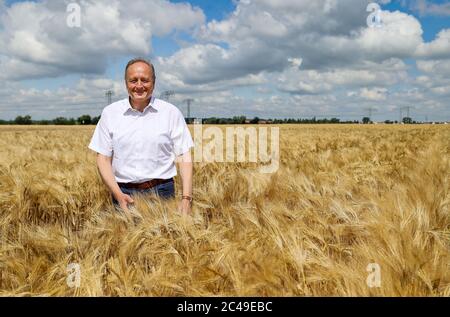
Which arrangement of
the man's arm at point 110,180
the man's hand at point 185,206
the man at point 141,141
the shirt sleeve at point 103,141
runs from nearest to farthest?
1. the man's hand at point 185,206
2. the man's arm at point 110,180
3. the man at point 141,141
4. the shirt sleeve at point 103,141

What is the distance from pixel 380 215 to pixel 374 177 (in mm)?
1989

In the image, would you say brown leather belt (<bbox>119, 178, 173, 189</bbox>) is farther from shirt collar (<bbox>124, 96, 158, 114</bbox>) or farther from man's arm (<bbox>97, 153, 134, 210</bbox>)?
shirt collar (<bbox>124, 96, 158, 114</bbox>)

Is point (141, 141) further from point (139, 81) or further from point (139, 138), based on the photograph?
point (139, 81)

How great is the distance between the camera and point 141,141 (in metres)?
2.92

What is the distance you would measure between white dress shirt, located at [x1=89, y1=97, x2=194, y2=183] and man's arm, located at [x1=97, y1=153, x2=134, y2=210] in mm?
60

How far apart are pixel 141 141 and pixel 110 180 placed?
15.1 inches

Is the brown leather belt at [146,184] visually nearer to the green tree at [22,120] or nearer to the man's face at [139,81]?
the man's face at [139,81]

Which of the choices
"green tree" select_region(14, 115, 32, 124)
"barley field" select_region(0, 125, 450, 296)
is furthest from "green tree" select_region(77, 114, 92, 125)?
"barley field" select_region(0, 125, 450, 296)

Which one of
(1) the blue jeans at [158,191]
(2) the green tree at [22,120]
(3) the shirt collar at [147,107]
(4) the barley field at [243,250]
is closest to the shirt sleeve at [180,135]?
(3) the shirt collar at [147,107]

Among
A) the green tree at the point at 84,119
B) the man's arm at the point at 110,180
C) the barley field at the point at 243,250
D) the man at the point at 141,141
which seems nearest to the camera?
the barley field at the point at 243,250

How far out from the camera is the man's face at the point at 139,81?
9.22 ft

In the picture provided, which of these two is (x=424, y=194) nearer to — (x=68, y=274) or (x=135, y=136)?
(x=135, y=136)

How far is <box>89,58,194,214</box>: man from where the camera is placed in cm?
288
